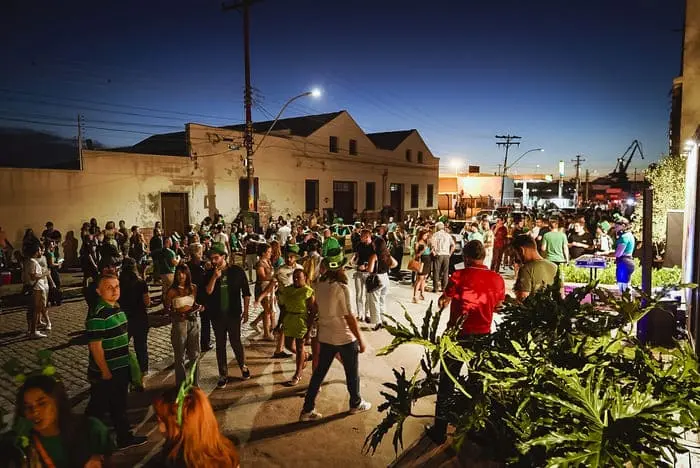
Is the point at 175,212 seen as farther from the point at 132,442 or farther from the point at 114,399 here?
the point at 114,399

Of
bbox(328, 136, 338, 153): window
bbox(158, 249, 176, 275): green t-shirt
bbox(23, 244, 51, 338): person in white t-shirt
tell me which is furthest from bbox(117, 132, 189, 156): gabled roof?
bbox(23, 244, 51, 338): person in white t-shirt

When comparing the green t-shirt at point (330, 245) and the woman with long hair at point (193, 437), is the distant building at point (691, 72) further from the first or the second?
the woman with long hair at point (193, 437)

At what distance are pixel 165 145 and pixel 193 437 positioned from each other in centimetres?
2615

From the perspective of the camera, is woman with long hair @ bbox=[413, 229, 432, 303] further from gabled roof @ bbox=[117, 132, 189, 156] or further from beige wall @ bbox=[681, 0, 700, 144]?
gabled roof @ bbox=[117, 132, 189, 156]

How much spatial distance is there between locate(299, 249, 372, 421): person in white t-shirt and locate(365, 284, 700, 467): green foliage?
2.33 meters

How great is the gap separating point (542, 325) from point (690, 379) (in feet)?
2.35

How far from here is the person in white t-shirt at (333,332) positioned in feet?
16.1

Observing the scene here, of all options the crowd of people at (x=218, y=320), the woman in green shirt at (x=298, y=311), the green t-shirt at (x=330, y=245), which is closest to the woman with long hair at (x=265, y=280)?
the crowd of people at (x=218, y=320)

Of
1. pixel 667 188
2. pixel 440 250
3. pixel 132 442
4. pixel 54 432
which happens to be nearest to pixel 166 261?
pixel 132 442

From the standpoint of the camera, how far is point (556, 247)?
9742mm

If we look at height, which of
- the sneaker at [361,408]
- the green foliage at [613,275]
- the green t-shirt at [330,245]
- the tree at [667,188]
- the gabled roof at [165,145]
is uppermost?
the gabled roof at [165,145]

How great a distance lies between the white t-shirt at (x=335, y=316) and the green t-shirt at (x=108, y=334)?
204 centimetres

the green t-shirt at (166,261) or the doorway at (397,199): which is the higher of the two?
the doorway at (397,199)

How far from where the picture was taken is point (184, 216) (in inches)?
817
